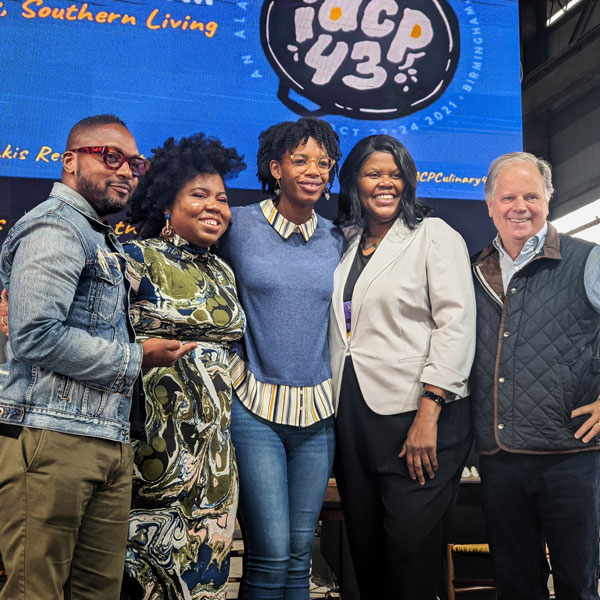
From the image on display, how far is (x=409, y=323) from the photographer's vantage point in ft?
9.24

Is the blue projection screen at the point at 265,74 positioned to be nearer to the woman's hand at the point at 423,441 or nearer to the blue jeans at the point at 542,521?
the woman's hand at the point at 423,441

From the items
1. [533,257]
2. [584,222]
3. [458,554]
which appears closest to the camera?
[533,257]

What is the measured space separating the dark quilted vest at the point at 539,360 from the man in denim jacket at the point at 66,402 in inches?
47.6

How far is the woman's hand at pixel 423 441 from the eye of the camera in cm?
270

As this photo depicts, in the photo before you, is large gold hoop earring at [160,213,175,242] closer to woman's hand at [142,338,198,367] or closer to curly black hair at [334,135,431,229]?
woman's hand at [142,338,198,367]

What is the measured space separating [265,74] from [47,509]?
7.80ft

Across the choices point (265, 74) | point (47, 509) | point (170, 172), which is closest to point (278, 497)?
point (47, 509)

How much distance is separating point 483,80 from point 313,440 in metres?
2.09

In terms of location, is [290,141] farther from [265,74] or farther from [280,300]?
[265,74]

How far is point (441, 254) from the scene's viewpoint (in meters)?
2.84

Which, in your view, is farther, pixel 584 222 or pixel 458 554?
pixel 584 222

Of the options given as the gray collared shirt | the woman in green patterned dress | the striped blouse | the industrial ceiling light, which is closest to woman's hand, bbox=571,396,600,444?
the gray collared shirt

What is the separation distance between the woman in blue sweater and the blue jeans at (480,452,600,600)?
2.12 ft

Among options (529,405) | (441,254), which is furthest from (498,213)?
(529,405)
